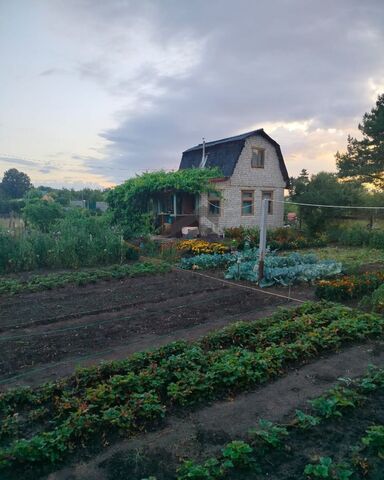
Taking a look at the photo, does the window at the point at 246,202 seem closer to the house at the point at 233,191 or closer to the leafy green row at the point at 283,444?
the house at the point at 233,191

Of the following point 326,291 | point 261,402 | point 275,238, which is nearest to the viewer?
point 261,402

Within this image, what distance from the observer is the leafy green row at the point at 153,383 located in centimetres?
271

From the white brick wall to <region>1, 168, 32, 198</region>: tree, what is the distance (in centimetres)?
4365

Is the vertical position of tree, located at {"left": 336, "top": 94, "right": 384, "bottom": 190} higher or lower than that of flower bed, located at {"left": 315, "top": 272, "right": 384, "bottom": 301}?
higher

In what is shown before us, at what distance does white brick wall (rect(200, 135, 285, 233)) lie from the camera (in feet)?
56.5

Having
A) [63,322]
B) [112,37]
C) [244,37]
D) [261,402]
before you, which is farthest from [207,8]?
[261,402]

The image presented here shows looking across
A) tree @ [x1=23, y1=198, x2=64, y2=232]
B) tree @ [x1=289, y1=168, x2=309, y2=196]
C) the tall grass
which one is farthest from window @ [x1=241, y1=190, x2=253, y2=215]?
tree @ [x1=23, y1=198, x2=64, y2=232]

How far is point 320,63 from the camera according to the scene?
10391mm

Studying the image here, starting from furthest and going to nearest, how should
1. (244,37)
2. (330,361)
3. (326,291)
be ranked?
(244,37) < (326,291) < (330,361)

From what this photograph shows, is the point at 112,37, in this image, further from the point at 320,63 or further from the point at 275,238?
the point at 275,238

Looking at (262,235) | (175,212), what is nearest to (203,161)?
(175,212)

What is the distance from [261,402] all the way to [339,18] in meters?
9.14

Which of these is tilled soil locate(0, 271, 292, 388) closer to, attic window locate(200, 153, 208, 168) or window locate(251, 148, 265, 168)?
window locate(251, 148, 265, 168)

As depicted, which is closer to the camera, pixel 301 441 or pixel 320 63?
pixel 301 441
